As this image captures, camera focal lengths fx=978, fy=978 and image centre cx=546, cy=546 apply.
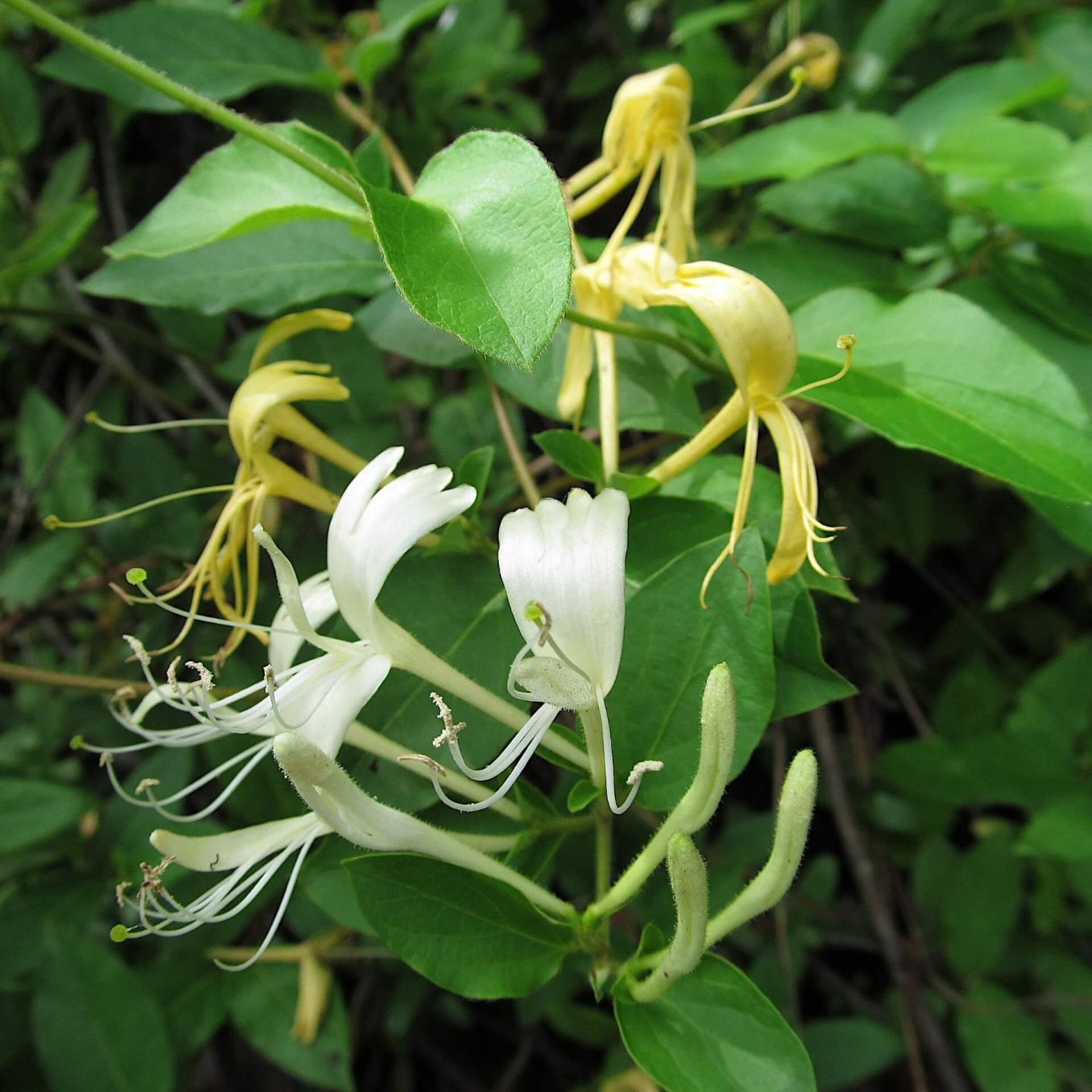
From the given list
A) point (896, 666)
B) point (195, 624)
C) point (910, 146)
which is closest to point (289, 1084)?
point (195, 624)

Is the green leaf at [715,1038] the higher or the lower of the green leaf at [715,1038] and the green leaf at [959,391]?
the lower

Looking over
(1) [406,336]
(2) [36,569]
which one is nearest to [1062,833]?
(1) [406,336]

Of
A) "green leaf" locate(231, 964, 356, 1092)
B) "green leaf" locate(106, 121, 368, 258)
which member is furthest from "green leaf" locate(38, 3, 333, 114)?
"green leaf" locate(231, 964, 356, 1092)

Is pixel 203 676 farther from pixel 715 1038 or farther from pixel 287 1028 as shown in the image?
pixel 287 1028

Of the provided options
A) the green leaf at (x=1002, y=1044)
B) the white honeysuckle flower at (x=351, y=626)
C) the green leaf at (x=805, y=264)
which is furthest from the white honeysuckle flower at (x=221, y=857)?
the green leaf at (x=1002, y=1044)

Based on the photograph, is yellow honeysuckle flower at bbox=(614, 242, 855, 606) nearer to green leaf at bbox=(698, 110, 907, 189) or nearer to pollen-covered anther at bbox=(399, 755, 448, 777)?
pollen-covered anther at bbox=(399, 755, 448, 777)

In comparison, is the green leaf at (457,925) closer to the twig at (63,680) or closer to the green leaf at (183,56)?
the twig at (63,680)

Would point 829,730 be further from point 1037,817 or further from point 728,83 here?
point 728,83
